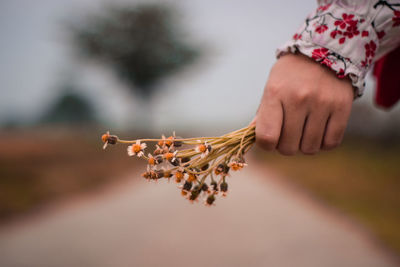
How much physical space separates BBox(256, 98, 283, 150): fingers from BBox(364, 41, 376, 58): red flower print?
376 mm

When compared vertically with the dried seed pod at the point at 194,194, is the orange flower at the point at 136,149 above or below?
above

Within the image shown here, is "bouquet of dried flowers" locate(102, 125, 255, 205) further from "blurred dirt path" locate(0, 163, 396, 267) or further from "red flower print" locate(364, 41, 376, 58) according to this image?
"blurred dirt path" locate(0, 163, 396, 267)

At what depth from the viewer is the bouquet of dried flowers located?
0.90 metres

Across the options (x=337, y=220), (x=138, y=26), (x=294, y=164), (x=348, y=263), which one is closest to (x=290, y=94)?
(x=348, y=263)

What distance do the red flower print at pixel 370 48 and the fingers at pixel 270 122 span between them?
376 mm

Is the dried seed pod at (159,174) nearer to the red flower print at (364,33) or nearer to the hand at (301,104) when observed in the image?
the hand at (301,104)

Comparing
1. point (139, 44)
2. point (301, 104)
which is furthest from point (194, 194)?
point (139, 44)

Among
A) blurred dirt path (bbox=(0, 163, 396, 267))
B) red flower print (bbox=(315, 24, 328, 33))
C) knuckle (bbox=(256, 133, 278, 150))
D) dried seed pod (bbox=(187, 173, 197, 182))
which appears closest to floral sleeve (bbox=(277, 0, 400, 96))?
red flower print (bbox=(315, 24, 328, 33))

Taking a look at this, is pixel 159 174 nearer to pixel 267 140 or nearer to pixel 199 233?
pixel 267 140

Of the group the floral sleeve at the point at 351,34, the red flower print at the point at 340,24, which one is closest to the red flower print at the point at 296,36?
the floral sleeve at the point at 351,34

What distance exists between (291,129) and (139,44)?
19743 mm

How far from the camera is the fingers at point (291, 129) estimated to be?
0.81 m

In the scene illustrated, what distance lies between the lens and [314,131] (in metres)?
0.85

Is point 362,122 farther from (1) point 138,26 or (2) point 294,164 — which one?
(1) point 138,26
